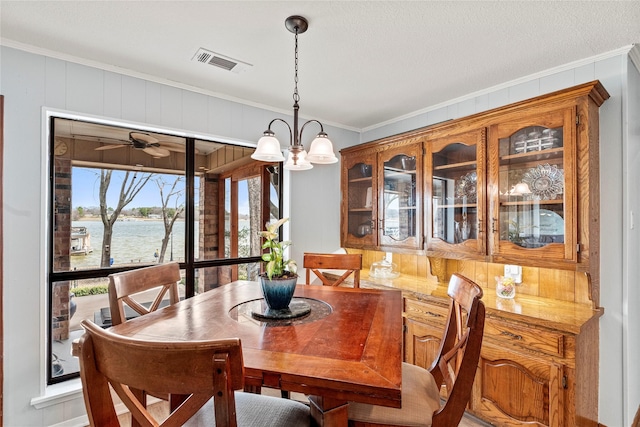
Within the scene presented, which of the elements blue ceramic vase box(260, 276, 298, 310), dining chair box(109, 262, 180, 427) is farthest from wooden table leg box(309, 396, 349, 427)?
dining chair box(109, 262, 180, 427)

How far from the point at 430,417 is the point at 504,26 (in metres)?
1.97

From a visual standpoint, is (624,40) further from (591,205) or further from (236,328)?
(236,328)

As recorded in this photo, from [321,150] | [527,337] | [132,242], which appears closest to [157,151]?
[132,242]

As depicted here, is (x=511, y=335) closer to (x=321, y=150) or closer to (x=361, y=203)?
(x=321, y=150)

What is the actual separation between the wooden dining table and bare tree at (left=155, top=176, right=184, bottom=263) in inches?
Result: 35.5

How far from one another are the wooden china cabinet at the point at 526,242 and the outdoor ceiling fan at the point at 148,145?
211 centimetres

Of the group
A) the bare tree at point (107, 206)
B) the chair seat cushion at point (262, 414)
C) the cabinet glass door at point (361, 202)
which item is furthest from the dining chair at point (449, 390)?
the bare tree at point (107, 206)

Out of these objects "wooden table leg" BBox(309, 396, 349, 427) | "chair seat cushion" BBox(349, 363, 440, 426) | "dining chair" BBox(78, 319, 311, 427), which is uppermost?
"dining chair" BBox(78, 319, 311, 427)

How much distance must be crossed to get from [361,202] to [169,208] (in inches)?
71.0

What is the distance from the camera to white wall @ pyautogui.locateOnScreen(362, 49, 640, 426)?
1.98m

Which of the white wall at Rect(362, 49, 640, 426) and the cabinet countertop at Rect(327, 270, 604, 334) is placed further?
the white wall at Rect(362, 49, 640, 426)

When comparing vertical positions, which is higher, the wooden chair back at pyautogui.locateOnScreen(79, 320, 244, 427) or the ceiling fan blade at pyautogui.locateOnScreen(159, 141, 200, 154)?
the ceiling fan blade at pyautogui.locateOnScreen(159, 141, 200, 154)

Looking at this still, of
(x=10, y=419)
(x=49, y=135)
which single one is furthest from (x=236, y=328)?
(x=49, y=135)

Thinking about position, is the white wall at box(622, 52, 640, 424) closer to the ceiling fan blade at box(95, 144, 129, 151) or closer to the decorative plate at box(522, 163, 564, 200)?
the decorative plate at box(522, 163, 564, 200)
